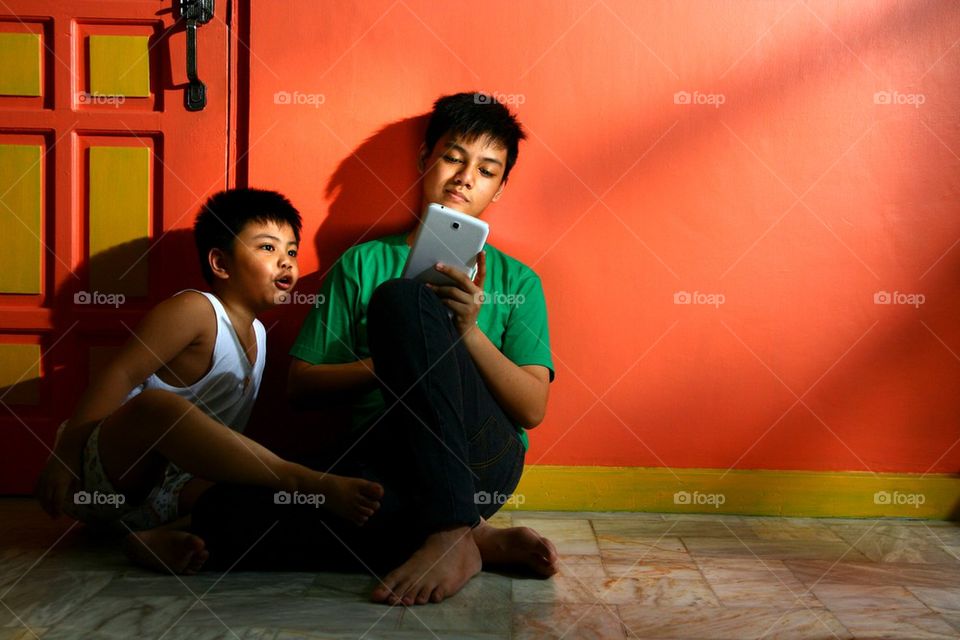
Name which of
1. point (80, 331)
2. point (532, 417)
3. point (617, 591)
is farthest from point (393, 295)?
point (80, 331)

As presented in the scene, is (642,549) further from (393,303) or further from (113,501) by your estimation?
(113,501)

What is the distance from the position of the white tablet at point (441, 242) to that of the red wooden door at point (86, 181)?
25.6 inches

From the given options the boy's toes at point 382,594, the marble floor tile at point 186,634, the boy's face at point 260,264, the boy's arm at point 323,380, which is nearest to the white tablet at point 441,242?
the boy's arm at point 323,380

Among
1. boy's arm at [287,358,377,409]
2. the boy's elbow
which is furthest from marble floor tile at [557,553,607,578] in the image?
boy's arm at [287,358,377,409]

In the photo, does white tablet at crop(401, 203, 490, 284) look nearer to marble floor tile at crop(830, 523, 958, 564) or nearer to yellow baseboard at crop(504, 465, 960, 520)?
yellow baseboard at crop(504, 465, 960, 520)

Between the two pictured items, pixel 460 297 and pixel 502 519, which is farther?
pixel 502 519

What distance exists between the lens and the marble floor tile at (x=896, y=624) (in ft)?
3.83

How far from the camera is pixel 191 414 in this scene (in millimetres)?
1293

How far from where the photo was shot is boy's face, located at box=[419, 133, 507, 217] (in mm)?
1633

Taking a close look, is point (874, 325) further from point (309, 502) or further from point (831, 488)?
point (309, 502)

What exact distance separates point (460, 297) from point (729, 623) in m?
0.64

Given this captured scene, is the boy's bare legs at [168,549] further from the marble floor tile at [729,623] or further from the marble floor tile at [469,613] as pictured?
the marble floor tile at [729,623]

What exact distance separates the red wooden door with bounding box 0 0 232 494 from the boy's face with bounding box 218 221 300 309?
276mm

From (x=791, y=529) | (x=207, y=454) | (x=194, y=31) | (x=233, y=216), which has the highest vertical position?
(x=194, y=31)
